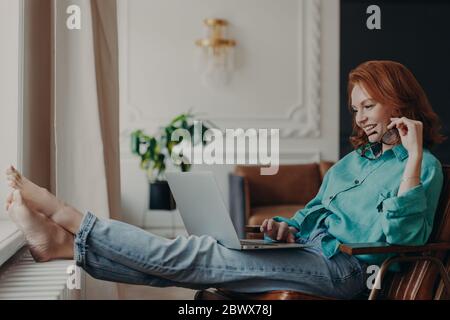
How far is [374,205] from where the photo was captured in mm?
1289

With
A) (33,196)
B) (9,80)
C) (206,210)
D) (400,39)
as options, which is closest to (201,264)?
(206,210)

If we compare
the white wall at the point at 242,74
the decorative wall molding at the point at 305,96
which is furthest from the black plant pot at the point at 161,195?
the decorative wall molding at the point at 305,96

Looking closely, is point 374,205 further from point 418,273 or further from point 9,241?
point 9,241

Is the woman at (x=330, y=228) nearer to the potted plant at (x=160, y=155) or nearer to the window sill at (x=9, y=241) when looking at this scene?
the window sill at (x=9, y=241)

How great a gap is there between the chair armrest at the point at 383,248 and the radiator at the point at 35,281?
0.57 metres

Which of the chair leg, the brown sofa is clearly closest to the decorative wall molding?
the brown sofa

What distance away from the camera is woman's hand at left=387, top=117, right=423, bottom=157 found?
1.18 metres

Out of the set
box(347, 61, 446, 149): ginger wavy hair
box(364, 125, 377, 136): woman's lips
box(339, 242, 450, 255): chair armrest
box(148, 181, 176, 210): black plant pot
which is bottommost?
box(148, 181, 176, 210): black plant pot

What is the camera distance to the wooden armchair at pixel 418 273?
3.93ft

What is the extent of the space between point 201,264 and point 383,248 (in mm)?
364

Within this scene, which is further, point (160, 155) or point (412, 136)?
point (160, 155)

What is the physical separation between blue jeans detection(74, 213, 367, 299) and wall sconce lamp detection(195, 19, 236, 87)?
260 cm

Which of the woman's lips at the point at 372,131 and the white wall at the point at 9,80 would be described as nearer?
the woman's lips at the point at 372,131

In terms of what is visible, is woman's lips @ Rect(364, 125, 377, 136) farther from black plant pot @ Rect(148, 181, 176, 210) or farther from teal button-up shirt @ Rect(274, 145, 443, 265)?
black plant pot @ Rect(148, 181, 176, 210)
